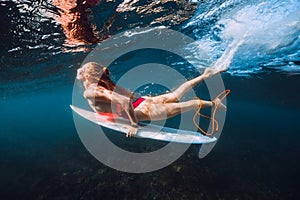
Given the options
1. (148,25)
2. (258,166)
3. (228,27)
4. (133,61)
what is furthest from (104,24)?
(258,166)

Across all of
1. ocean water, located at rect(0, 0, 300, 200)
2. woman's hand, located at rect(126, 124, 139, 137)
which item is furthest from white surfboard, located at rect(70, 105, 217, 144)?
ocean water, located at rect(0, 0, 300, 200)

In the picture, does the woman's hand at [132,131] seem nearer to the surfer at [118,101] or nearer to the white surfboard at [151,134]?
the surfer at [118,101]

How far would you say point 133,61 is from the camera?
70.0ft

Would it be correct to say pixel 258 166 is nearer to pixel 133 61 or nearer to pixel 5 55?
pixel 133 61

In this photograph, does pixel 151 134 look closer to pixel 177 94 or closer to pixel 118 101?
pixel 118 101

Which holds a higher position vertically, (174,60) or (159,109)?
(159,109)

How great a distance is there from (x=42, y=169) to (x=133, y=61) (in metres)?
13.0

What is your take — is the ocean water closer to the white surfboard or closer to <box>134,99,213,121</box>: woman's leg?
<box>134,99,213,121</box>: woman's leg

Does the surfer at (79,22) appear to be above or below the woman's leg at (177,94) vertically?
above

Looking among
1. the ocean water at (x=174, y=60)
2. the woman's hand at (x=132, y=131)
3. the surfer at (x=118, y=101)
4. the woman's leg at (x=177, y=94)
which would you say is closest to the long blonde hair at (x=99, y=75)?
the surfer at (x=118, y=101)

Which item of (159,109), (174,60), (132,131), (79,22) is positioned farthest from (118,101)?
(174,60)

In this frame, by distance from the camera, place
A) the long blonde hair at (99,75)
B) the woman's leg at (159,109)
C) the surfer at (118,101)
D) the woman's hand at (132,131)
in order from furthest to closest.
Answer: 1. the woman's leg at (159,109)
2. the long blonde hair at (99,75)
3. the surfer at (118,101)
4. the woman's hand at (132,131)

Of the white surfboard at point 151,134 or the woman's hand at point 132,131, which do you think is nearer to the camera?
the woman's hand at point 132,131

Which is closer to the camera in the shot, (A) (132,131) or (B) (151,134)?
(A) (132,131)
